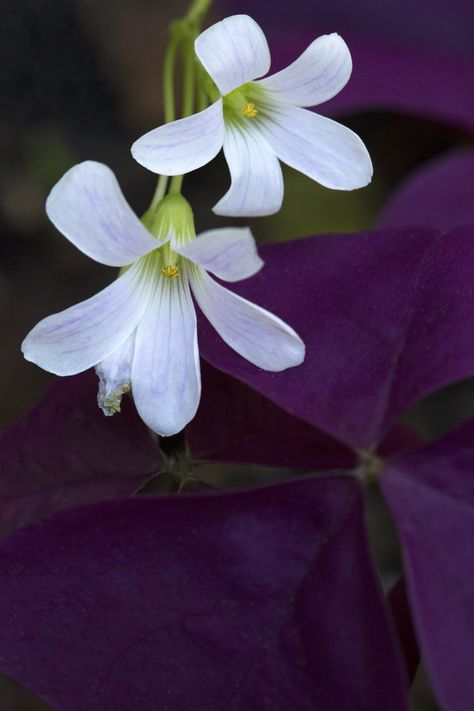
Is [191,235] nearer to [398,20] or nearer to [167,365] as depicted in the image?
[167,365]

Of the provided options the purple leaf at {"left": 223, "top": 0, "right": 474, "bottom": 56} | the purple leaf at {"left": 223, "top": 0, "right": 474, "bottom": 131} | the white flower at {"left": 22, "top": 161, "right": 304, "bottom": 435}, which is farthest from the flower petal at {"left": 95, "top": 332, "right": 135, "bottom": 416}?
the purple leaf at {"left": 223, "top": 0, "right": 474, "bottom": 56}

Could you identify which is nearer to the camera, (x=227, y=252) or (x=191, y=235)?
(x=227, y=252)

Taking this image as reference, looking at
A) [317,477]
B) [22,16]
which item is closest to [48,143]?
[22,16]

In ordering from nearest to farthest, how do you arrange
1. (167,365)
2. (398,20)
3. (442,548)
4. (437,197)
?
(442,548)
(167,365)
(437,197)
(398,20)

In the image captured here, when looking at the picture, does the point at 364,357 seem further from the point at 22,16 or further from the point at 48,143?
the point at 22,16

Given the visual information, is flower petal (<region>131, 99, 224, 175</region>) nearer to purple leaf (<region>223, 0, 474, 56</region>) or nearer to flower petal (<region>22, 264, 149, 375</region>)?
flower petal (<region>22, 264, 149, 375</region>)

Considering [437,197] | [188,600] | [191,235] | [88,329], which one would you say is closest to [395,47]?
[437,197]
